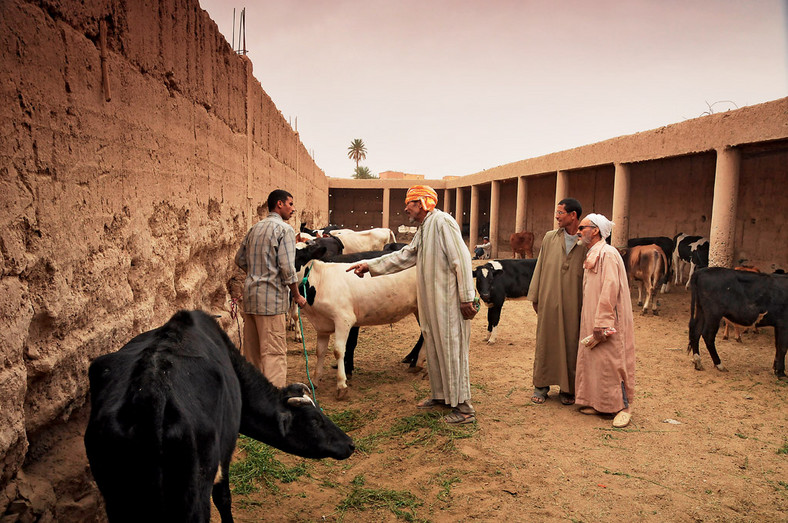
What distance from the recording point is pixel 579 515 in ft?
10.2

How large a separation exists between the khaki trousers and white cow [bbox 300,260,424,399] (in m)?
0.65

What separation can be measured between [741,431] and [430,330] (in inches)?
120

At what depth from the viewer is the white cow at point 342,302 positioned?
211 inches

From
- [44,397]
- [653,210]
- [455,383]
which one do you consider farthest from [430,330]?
[653,210]

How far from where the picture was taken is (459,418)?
178 inches

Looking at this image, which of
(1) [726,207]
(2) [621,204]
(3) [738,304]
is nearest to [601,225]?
(3) [738,304]

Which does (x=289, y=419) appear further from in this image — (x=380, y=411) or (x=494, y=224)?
(x=494, y=224)

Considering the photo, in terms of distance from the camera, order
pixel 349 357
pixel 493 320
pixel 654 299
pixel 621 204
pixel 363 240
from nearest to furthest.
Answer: pixel 349 357
pixel 493 320
pixel 654 299
pixel 363 240
pixel 621 204

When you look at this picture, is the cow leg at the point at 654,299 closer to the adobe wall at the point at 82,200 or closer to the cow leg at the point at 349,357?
the cow leg at the point at 349,357

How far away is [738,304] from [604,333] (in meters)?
3.40

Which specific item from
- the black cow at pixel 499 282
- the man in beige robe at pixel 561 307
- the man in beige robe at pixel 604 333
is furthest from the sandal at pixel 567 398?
the black cow at pixel 499 282

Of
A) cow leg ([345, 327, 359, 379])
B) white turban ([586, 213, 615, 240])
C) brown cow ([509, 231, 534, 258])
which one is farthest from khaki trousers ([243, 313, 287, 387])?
brown cow ([509, 231, 534, 258])

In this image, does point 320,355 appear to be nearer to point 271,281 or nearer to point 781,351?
point 271,281

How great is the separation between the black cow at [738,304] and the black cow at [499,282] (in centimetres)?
254
